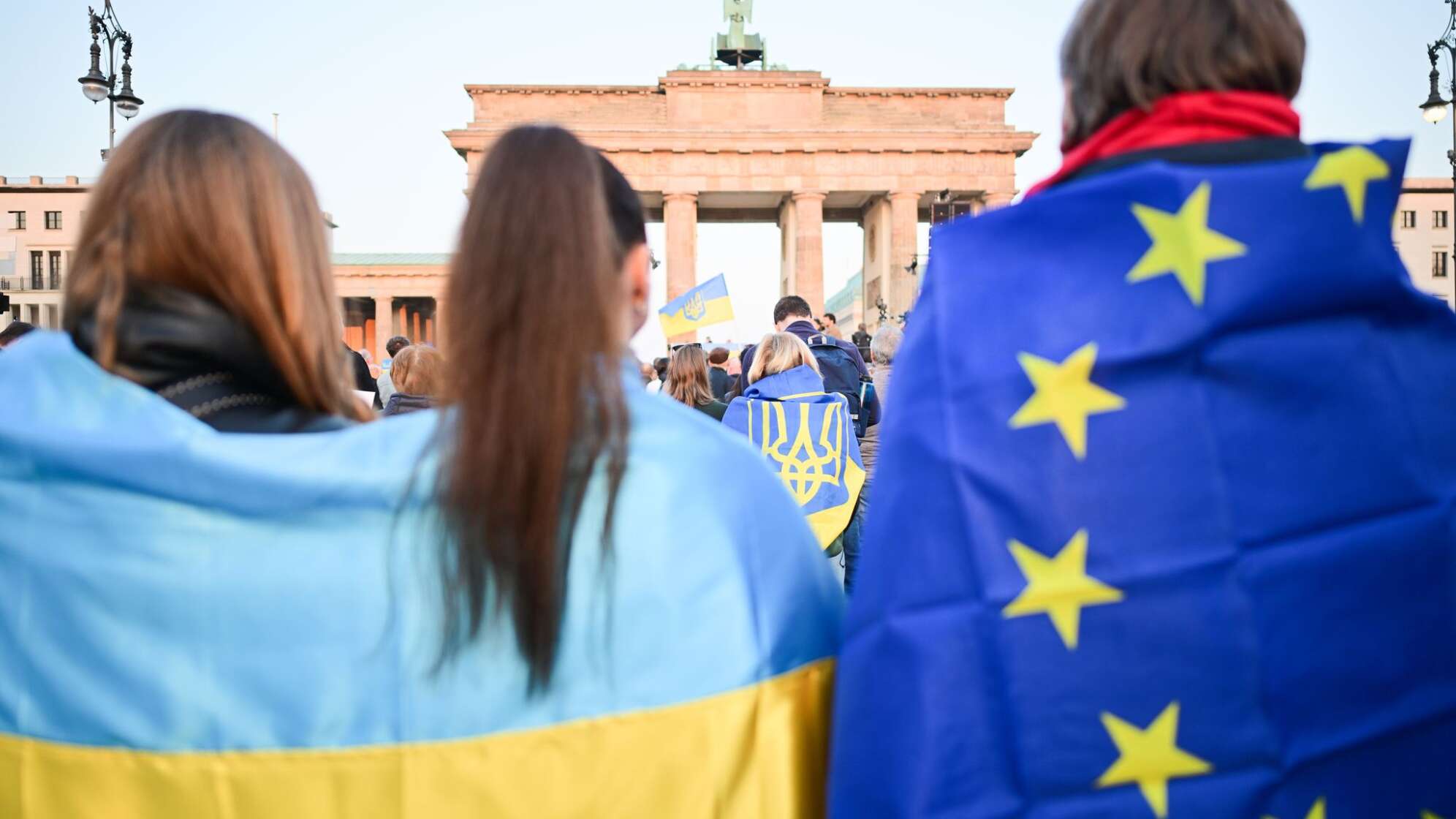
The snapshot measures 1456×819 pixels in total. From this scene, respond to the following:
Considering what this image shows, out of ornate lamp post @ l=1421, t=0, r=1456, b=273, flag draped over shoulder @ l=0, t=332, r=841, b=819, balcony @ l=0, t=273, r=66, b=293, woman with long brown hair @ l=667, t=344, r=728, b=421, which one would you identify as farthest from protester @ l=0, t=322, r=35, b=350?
balcony @ l=0, t=273, r=66, b=293

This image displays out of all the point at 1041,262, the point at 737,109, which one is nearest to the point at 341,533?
the point at 1041,262

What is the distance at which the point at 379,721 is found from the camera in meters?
1.56

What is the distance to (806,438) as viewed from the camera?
6441 millimetres

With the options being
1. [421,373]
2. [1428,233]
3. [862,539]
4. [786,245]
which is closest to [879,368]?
[421,373]

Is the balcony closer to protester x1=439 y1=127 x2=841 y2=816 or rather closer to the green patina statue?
the green patina statue

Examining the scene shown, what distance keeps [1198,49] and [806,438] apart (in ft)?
16.1

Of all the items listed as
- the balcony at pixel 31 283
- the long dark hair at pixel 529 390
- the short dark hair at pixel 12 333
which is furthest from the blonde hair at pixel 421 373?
the balcony at pixel 31 283

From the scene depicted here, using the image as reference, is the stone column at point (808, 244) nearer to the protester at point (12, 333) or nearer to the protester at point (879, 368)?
the protester at point (879, 368)

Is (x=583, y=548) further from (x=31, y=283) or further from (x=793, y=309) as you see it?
(x=31, y=283)

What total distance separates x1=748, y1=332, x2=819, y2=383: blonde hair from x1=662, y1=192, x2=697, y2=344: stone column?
39.0m

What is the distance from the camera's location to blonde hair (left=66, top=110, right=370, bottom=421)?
165 cm

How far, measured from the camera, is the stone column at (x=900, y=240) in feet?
146

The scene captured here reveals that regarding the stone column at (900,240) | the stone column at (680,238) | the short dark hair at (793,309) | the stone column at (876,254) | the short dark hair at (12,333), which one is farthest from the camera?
the stone column at (876,254)

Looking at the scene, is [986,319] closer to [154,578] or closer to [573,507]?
[573,507]
